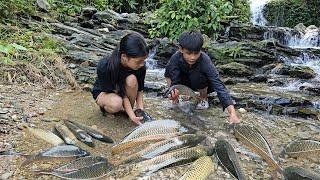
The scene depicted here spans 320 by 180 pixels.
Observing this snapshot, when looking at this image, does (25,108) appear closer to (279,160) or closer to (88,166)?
(88,166)

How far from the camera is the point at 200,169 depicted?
2.50 meters

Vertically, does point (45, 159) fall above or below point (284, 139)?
above

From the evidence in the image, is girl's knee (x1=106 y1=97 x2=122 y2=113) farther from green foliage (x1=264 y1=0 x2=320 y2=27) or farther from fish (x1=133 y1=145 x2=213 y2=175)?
green foliage (x1=264 y1=0 x2=320 y2=27)

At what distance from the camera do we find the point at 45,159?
256cm

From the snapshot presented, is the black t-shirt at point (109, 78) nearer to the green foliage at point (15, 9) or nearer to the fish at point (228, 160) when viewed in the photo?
the fish at point (228, 160)

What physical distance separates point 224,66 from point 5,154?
16.5 ft

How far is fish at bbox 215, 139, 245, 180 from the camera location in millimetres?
2469

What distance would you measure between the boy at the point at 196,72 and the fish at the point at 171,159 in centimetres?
95

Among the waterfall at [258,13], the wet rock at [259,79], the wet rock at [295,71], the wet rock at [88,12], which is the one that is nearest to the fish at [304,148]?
the wet rock at [259,79]

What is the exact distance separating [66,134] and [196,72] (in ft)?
5.40

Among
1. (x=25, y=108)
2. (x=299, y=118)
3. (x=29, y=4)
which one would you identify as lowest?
(x=299, y=118)

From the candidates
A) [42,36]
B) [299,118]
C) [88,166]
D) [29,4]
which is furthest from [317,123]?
[29,4]

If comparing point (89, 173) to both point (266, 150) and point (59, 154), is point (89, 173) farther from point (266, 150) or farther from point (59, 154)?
point (266, 150)

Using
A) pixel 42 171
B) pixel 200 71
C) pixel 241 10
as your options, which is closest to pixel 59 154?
pixel 42 171
